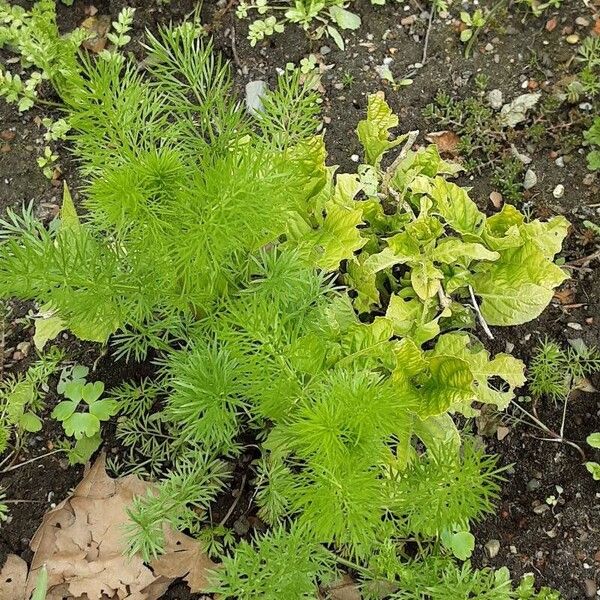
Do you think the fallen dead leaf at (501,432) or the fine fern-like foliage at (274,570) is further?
the fallen dead leaf at (501,432)

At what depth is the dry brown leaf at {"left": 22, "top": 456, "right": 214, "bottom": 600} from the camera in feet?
6.59

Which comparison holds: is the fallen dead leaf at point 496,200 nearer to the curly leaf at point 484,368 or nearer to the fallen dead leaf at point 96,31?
the curly leaf at point 484,368

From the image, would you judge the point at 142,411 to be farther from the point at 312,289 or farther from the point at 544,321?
the point at 544,321

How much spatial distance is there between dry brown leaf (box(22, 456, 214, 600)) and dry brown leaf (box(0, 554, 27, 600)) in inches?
0.8

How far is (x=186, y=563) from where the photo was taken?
2010 mm

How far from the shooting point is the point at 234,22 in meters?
2.62

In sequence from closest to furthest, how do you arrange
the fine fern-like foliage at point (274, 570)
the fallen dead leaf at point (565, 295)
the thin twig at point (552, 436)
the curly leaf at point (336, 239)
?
1. the fine fern-like foliage at point (274, 570)
2. the curly leaf at point (336, 239)
3. the thin twig at point (552, 436)
4. the fallen dead leaf at point (565, 295)

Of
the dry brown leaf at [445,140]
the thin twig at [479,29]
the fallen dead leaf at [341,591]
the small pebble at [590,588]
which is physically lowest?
the small pebble at [590,588]

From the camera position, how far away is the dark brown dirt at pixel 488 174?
2117mm

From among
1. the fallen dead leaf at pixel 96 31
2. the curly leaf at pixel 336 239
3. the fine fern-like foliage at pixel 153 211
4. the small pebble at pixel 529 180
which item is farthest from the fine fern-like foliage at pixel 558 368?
the fallen dead leaf at pixel 96 31

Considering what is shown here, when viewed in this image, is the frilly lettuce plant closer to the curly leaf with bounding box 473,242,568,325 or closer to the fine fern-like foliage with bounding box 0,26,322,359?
the curly leaf with bounding box 473,242,568,325

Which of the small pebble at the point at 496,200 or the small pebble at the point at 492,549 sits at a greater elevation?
the small pebble at the point at 496,200

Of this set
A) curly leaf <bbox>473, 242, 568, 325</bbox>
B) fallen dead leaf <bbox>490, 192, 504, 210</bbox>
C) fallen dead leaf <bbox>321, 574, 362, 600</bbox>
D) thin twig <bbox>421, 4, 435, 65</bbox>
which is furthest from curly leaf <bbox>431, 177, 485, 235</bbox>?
fallen dead leaf <bbox>321, 574, 362, 600</bbox>

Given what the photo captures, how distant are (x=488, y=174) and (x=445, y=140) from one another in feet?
0.56
